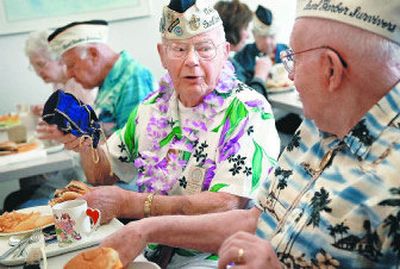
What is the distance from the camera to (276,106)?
12.2ft

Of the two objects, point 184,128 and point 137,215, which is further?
point 184,128

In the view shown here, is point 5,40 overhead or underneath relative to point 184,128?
overhead

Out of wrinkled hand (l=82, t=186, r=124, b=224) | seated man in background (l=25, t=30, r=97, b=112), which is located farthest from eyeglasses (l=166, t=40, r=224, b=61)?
seated man in background (l=25, t=30, r=97, b=112)

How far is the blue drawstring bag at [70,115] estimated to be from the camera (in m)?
1.75

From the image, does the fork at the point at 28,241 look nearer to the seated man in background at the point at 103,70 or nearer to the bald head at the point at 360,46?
the bald head at the point at 360,46

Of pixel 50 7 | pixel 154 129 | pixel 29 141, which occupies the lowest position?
Answer: pixel 29 141

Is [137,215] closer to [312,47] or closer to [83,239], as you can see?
[83,239]

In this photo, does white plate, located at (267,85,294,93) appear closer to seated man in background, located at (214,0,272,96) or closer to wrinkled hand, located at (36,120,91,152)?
seated man in background, located at (214,0,272,96)

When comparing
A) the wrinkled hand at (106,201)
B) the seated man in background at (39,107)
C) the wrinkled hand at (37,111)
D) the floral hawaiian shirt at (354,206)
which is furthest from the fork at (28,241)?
the wrinkled hand at (37,111)

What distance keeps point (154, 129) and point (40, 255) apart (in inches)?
30.5

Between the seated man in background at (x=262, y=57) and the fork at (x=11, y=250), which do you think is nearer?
the fork at (x=11, y=250)

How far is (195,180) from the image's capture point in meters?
1.80

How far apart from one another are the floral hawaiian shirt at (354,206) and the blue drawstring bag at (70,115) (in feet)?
2.98

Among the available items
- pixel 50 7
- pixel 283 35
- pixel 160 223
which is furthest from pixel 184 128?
pixel 283 35
